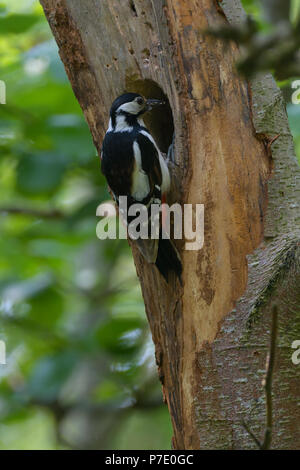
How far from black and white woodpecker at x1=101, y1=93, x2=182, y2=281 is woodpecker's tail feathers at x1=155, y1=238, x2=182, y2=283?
176 millimetres

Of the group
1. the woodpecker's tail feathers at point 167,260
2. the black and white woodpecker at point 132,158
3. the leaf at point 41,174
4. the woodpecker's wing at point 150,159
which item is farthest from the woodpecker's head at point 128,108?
the leaf at point 41,174

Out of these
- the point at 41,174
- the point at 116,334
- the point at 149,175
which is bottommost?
the point at 116,334

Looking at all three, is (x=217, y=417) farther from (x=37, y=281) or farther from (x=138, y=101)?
(x=37, y=281)

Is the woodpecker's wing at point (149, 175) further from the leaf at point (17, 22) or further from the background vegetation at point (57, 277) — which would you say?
the leaf at point (17, 22)

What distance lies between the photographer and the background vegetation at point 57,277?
4.12 m

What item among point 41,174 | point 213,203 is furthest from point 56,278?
point 213,203

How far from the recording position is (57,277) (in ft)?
16.4

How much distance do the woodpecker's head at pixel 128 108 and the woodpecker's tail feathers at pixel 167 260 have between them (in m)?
0.75

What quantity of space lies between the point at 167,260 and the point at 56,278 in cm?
242

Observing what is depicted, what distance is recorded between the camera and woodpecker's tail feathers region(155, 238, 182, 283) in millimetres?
2641

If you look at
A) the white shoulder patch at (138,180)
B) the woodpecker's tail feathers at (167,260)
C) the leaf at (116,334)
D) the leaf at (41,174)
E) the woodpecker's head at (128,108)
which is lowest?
the woodpecker's tail feathers at (167,260)

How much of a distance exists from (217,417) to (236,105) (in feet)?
4.39

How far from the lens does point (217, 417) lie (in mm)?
2365

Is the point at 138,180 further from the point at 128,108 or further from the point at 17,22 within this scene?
the point at 17,22
